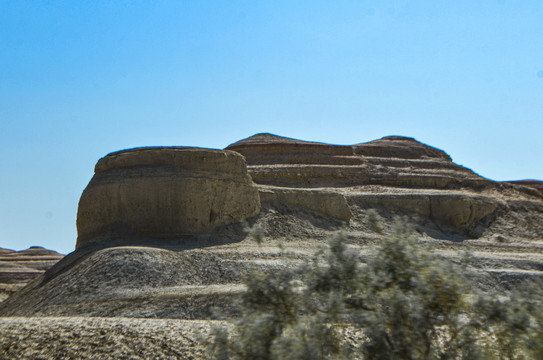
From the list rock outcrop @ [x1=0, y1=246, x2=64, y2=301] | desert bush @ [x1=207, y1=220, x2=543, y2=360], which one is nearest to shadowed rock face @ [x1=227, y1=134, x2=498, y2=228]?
rock outcrop @ [x1=0, y1=246, x2=64, y2=301]

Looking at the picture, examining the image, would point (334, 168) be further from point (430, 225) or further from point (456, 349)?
point (456, 349)

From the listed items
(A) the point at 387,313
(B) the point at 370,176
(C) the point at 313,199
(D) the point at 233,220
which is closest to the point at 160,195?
(D) the point at 233,220

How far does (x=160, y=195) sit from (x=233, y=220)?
8.37ft

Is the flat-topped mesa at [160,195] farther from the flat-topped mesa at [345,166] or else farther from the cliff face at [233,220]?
the flat-topped mesa at [345,166]

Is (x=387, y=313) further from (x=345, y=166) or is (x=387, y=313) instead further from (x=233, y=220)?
(x=345, y=166)

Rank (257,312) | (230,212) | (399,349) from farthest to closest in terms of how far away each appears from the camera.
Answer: (230,212) → (257,312) → (399,349)

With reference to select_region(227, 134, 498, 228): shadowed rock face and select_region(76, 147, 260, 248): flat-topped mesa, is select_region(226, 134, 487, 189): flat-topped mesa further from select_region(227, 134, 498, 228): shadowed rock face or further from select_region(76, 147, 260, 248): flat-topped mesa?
select_region(76, 147, 260, 248): flat-topped mesa

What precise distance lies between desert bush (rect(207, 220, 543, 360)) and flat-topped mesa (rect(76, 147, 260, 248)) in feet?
35.9

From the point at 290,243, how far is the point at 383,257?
12.5 m

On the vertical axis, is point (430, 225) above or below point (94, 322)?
above

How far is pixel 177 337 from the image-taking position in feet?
36.6

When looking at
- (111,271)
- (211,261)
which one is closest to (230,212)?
(211,261)

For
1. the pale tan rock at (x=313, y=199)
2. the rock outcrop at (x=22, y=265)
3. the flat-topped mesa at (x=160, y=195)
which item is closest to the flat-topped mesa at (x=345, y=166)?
the pale tan rock at (x=313, y=199)

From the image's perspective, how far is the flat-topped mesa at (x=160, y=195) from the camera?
733 inches
